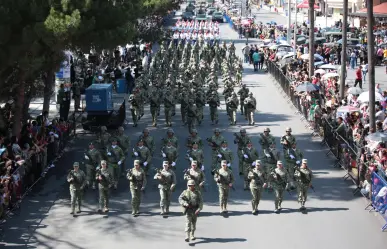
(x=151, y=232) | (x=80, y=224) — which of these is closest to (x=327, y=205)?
(x=151, y=232)

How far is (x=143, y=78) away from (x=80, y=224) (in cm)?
1740

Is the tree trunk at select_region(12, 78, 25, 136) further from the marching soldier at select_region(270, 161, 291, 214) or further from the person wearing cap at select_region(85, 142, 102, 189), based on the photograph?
the marching soldier at select_region(270, 161, 291, 214)

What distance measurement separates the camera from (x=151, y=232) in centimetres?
1875

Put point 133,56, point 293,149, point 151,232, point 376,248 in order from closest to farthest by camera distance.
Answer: point 376,248 → point 151,232 → point 293,149 → point 133,56

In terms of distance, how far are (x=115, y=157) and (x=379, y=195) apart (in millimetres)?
7452

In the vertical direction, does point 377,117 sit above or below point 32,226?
above

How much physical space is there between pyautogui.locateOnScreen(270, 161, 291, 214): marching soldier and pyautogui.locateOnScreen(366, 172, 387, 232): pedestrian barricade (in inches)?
84.1

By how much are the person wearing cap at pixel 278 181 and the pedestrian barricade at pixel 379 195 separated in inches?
84.1

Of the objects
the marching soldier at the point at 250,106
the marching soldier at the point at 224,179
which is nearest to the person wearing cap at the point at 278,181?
the marching soldier at the point at 224,179

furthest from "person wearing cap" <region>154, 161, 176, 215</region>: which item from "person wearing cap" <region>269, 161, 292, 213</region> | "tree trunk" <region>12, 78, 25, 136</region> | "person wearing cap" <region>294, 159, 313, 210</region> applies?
"tree trunk" <region>12, 78, 25, 136</region>

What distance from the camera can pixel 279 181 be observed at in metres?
19.8

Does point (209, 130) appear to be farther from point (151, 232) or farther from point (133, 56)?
point (133, 56)

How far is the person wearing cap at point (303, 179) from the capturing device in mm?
19828

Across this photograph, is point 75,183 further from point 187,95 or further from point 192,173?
point 187,95
